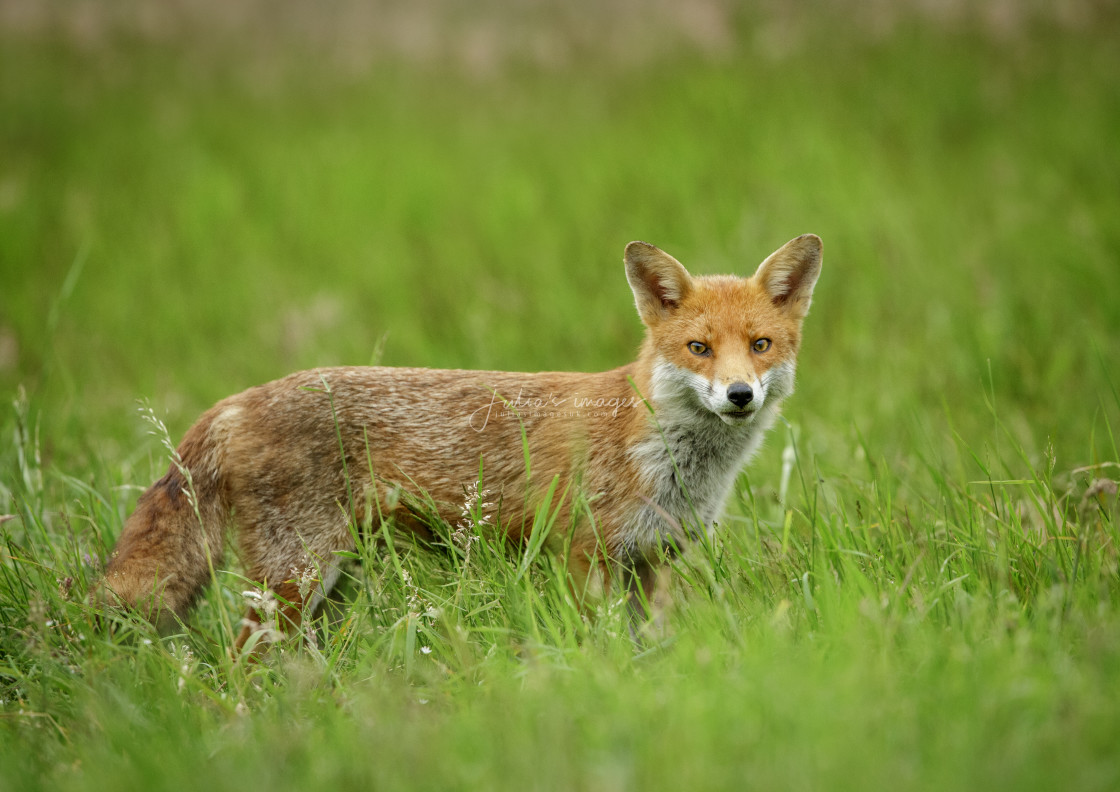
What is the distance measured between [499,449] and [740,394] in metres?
1.23

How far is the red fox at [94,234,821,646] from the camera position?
4.12m

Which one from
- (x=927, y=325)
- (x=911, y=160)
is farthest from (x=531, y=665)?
(x=911, y=160)

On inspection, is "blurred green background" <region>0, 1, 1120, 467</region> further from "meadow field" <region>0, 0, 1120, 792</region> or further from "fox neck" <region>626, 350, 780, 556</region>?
"fox neck" <region>626, 350, 780, 556</region>

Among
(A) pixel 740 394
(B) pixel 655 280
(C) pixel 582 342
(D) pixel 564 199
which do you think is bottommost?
(C) pixel 582 342

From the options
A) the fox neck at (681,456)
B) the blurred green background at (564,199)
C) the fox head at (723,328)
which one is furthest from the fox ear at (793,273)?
the blurred green background at (564,199)

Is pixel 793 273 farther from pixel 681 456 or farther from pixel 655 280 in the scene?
pixel 681 456

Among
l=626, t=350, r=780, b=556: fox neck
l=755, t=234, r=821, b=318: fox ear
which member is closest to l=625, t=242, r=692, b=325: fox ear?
l=626, t=350, r=780, b=556: fox neck

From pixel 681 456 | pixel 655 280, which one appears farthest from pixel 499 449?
pixel 655 280

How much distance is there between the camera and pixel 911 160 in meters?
9.52

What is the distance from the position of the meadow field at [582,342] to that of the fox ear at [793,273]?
2.54 ft

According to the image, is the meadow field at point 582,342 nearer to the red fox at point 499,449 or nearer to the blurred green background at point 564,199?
the blurred green background at point 564,199

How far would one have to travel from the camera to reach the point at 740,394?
3.92 meters

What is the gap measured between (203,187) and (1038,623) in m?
10.6

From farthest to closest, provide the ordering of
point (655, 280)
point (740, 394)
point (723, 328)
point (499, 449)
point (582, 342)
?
point (582, 342)
point (655, 280)
point (499, 449)
point (723, 328)
point (740, 394)
